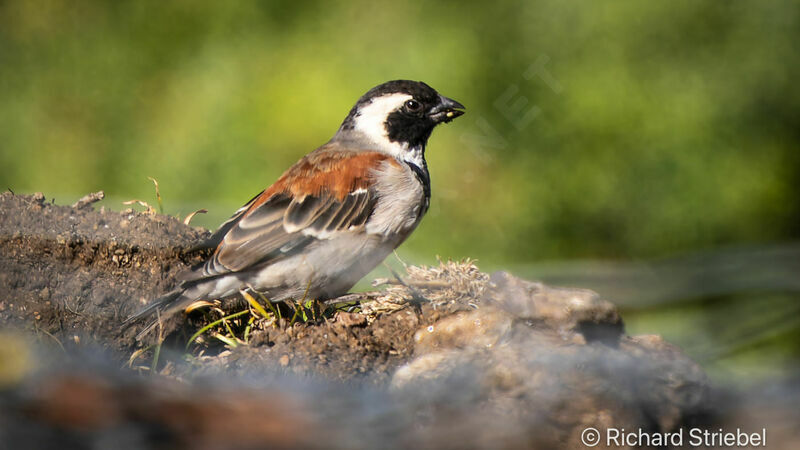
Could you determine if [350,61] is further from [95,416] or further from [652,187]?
[95,416]

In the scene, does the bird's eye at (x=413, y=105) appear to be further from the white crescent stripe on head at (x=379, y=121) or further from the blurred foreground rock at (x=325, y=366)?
the blurred foreground rock at (x=325, y=366)

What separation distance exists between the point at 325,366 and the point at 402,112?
3.35 feet

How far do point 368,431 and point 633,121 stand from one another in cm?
202

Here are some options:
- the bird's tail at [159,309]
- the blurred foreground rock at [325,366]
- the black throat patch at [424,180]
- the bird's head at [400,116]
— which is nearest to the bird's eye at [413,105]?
the bird's head at [400,116]

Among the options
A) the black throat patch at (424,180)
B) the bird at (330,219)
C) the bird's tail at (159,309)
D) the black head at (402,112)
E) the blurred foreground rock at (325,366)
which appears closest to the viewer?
the blurred foreground rock at (325,366)

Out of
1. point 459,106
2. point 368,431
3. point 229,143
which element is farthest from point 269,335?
point 229,143

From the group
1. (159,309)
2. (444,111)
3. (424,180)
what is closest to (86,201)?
(159,309)

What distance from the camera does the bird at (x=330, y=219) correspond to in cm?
150

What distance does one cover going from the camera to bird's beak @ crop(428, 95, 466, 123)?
6.28 feet

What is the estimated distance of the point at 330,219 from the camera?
64.1 inches

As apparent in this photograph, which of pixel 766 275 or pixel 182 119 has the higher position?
pixel 182 119

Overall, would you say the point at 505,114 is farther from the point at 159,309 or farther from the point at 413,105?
the point at 159,309

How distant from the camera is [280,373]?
95cm

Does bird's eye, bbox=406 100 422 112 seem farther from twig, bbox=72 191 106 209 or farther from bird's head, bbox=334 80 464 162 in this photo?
twig, bbox=72 191 106 209
